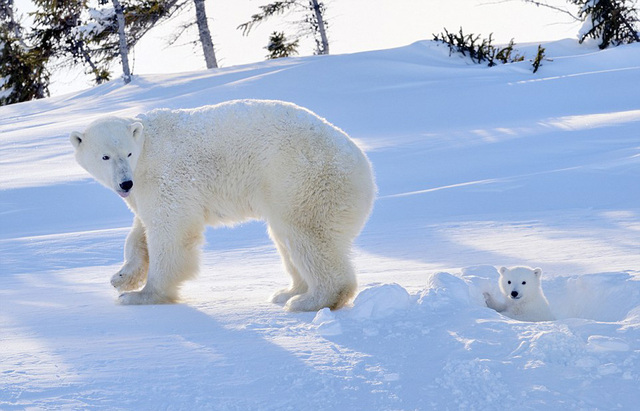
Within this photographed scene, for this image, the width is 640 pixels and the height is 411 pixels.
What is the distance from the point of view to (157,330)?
3.40 m

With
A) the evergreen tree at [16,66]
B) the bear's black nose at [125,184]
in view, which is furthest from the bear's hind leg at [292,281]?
the evergreen tree at [16,66]

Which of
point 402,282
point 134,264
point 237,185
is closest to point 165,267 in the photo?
point 134,264

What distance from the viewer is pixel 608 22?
18.1 m

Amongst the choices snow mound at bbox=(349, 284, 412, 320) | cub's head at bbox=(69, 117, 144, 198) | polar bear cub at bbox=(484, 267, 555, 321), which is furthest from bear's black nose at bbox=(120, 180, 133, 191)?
polar bear cub at bbox=(484, 267, 555, 321)

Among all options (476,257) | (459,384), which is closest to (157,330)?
(459,384)

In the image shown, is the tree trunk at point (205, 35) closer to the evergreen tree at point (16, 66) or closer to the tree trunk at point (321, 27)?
the tree trunk at point (321, 27)

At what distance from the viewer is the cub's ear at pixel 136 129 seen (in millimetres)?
4395

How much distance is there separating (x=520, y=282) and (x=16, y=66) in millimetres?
24263

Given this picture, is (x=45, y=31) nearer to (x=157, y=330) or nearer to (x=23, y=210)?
(x=23, y=210)

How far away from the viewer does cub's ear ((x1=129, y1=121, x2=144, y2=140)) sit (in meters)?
4.39

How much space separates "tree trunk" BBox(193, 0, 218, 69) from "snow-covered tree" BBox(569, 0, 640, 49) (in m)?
9.54

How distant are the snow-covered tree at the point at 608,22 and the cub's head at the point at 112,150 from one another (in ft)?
53.5

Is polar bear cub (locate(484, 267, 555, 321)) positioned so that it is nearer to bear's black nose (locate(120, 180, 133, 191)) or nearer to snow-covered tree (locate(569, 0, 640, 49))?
bear's black nose (locate(120, 180, 133, 191))

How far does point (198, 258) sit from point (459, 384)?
92.9 inches
